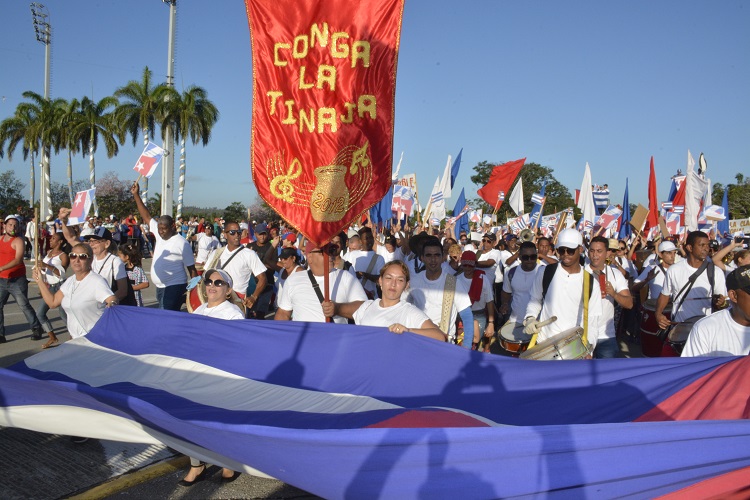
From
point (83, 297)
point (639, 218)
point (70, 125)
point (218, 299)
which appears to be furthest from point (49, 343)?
point (70, 125)

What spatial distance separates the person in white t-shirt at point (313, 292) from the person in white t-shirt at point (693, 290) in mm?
3329

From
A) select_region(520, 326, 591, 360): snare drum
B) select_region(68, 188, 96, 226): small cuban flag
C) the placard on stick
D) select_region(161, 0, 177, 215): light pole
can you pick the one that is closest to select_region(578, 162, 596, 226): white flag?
the placard on stick

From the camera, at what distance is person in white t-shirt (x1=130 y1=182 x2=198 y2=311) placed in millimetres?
7934

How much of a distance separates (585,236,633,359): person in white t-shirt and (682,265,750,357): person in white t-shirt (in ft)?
5.13

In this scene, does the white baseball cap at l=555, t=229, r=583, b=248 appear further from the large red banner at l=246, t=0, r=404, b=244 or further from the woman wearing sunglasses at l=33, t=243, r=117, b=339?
the woman wearing sunglasses at l=33, t=243, r=117, b=339

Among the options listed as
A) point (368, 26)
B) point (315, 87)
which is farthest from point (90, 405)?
point (368, 26)

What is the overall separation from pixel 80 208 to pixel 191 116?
37071 mm

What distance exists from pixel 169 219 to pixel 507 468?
6694 mm

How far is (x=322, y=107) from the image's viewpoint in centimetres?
482

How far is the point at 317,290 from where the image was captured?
17.2 feet

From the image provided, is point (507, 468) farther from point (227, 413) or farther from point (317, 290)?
point (317, 290)

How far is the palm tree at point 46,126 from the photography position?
46.4m

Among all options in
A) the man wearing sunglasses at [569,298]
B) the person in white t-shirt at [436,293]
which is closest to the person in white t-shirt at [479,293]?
the person in white t-shirt at [436,293]

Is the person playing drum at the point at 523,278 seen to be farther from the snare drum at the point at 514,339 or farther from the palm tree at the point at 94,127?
the palm tree at the point at 94,127
